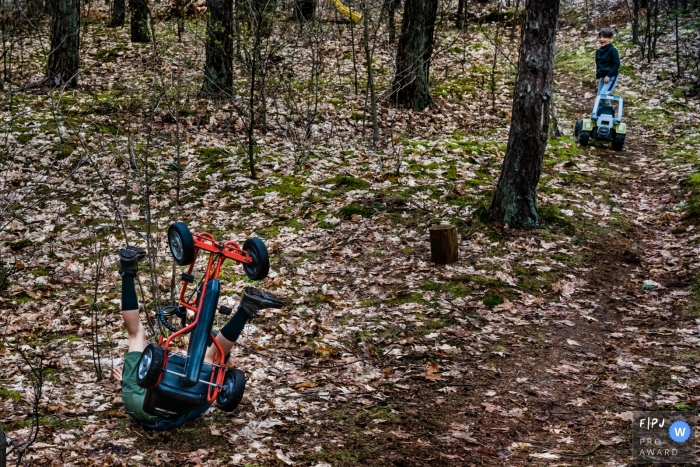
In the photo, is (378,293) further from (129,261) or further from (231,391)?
(129,261)

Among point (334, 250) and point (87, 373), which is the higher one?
point (334, 250)

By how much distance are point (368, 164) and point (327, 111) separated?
9.68ft

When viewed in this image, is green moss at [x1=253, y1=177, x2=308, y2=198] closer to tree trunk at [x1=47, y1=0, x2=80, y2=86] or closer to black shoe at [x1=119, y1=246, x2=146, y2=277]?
black shoe at [x1=119, y1=246, x2=146, y2=277]

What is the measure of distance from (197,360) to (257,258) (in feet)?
2.86

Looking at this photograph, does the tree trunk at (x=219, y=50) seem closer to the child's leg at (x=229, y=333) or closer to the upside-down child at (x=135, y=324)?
the upside-down child at (x=135, y=324)

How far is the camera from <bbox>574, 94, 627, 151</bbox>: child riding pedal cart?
12.2 meters

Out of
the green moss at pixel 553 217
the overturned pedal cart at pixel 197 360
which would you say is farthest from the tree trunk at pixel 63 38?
the overturned pedal cart at pixel 197 360

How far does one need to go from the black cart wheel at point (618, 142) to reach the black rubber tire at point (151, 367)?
1067 centimetres

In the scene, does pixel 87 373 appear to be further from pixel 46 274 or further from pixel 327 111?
pixel 327 111

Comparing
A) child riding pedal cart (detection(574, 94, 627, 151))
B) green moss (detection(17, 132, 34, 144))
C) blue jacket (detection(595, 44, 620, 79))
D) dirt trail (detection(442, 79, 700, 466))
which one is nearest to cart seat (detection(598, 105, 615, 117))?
child riding pedal cart (detection(574, 94, 627, 151))

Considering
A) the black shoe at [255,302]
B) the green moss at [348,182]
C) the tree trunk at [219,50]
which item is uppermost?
the tree trunk at [219,50]

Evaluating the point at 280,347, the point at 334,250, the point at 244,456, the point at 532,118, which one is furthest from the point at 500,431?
the point at 532,118

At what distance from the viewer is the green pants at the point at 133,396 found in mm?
4750

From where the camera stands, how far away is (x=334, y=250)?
339 inches
